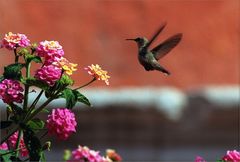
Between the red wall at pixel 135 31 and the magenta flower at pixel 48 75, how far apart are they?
6347mm

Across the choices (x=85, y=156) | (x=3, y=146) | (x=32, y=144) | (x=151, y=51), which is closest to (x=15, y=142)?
(x=3, y=146)

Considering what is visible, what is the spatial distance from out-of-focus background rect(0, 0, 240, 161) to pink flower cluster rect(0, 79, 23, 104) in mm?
4788

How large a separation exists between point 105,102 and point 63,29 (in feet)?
6.80

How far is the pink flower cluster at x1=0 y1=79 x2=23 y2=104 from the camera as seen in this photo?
8.26 feet

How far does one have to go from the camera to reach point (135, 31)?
9617 mm

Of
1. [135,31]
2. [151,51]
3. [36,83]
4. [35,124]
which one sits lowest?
[35,124]

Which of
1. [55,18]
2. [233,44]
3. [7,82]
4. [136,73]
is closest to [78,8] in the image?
[55,18]

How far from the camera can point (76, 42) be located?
9.54 m

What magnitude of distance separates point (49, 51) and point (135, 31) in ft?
23.2

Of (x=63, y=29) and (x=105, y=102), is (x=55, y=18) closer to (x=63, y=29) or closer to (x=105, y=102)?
(x=63, y=29)

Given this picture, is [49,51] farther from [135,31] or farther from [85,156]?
[135,31]

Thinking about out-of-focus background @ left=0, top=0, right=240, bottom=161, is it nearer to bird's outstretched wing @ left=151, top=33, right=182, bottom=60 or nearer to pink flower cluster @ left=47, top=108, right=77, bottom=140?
bird's outstretched wing @ left=151, top=33, right=182, bottom=60

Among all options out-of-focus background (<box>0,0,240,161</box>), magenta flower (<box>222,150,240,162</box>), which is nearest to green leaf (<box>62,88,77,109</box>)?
magenta flower (<box>222,150,240,162</box>)

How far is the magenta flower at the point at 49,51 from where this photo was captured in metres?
2.58
